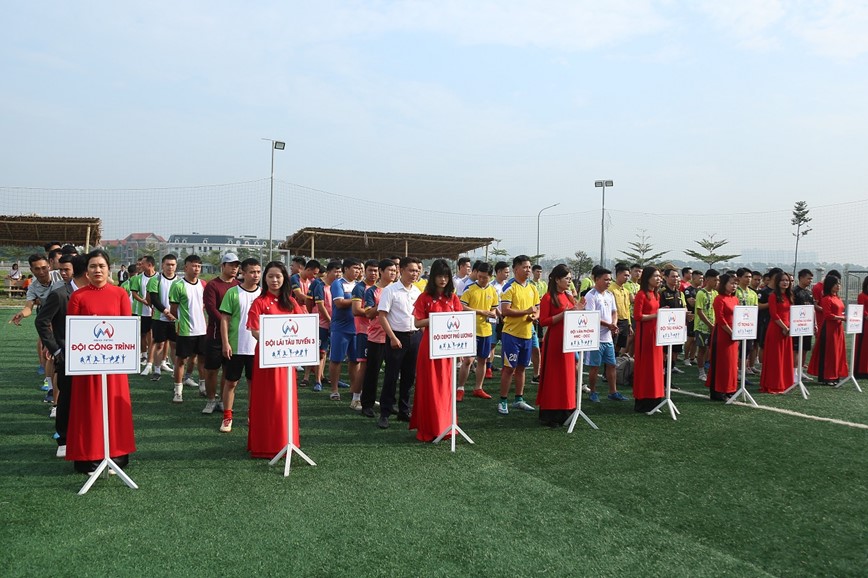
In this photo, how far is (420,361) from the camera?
242 inches

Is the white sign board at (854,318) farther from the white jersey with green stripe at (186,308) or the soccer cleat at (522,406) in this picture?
the white jersey with green stripe at (186,308)

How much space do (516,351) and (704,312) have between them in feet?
15.0

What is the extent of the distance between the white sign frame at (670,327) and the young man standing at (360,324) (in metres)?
3.45

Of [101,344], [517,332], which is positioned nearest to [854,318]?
[517,332]

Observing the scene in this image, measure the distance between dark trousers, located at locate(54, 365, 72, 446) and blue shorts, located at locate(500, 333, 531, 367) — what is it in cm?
455

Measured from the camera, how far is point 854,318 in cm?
959

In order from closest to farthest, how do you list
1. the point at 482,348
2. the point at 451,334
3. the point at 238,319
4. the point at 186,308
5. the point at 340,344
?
the point at 451,334
the point at 238,319
the point at 186,308
the point at 340,344
the point at 482,348

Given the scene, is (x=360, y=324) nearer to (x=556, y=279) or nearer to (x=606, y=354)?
(x=556, y=279)

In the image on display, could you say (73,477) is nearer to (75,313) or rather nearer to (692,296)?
(75,313)

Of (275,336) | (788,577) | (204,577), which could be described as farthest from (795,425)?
(204,577)

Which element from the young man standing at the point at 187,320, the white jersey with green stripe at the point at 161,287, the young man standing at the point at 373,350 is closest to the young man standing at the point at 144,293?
the white jersey with green stripe at the point at 161,287

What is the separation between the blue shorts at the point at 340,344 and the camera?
804cm

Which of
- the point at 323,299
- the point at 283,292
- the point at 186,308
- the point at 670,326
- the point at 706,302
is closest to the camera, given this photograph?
the point at 283,292

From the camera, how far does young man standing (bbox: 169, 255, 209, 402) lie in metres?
7.68
